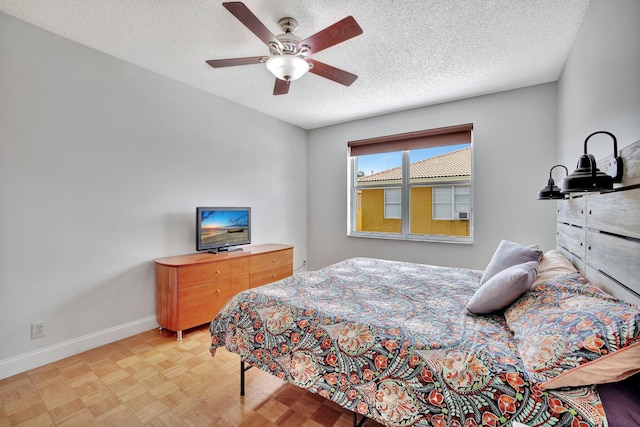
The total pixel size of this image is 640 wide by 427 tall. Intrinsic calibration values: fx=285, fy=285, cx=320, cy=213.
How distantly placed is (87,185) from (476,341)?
10.2ft

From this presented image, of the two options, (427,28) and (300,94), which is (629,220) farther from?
(300,94)

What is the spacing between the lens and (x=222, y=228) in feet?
11.0

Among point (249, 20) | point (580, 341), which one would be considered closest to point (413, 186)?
point (249, 20)

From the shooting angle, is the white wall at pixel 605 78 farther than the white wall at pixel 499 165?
No

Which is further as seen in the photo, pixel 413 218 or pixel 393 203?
pixel 393 203

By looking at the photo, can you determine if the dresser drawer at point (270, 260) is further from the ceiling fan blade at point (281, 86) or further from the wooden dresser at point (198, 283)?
the ceiling fan blade at point (281, 86)

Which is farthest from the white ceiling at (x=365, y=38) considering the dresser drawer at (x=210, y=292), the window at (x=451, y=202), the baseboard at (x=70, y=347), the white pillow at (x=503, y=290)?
the baseboard at (x=70, y=347)

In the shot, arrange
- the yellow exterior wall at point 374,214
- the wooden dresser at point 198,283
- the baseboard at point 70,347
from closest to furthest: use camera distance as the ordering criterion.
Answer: the baseboard at point 70,347 < the wooden dresser at point 198,283 < the yellow exterior wall at point 374,214

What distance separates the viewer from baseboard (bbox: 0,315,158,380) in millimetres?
2102

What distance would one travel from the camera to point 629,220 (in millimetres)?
1177

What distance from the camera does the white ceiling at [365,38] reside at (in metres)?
1.97

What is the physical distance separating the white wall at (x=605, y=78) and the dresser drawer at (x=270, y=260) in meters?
3.06

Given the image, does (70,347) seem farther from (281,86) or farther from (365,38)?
(365,38)

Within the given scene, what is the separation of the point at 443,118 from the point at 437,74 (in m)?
0.90
